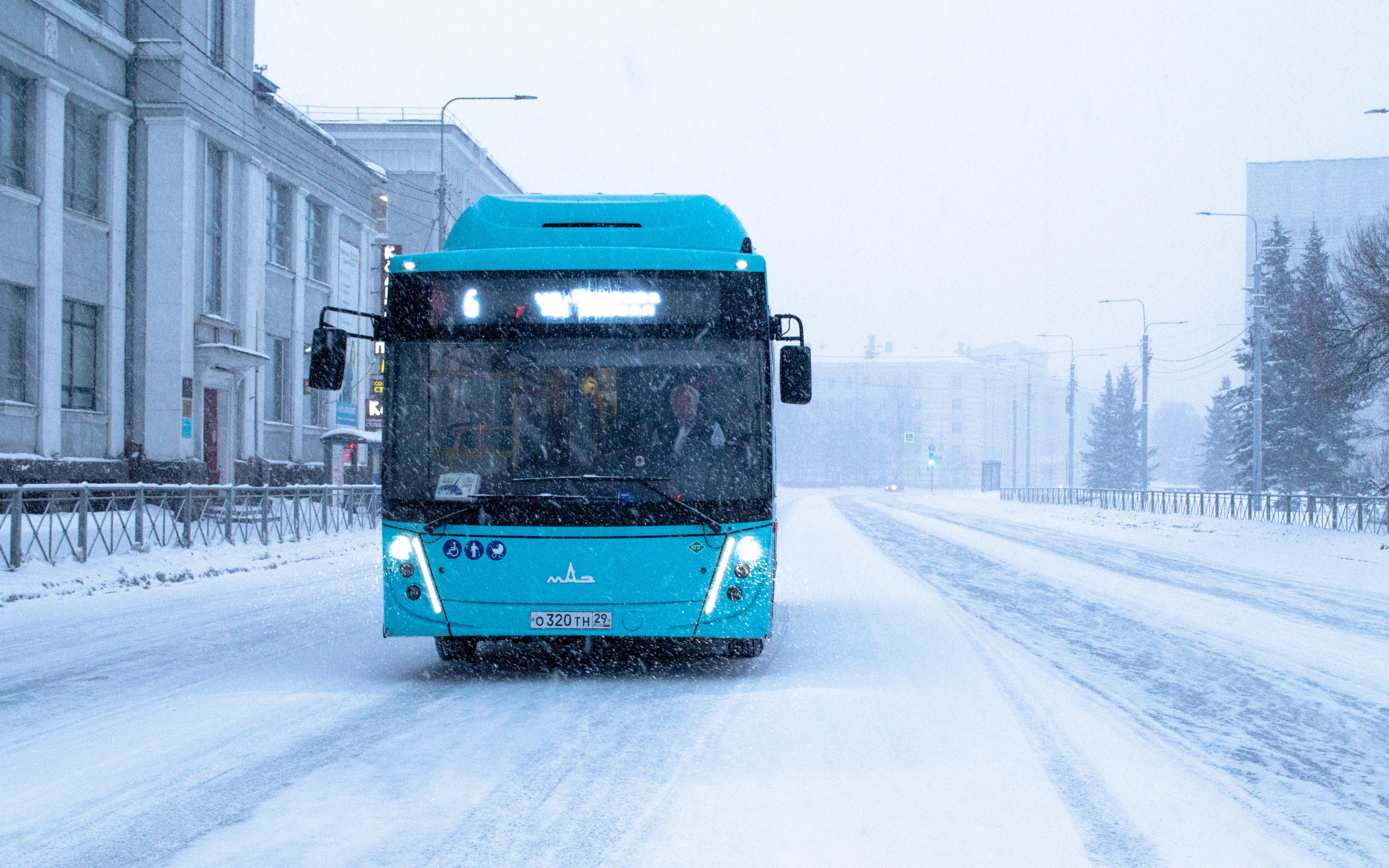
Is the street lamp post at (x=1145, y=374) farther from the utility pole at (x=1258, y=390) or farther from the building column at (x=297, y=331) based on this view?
the building column at (x=297, y=331)

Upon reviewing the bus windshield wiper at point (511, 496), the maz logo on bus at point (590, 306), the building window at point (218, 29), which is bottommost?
the bus windshield wiper at point (511, 496)

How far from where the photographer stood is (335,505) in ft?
90.1

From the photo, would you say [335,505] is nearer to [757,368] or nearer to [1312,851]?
[757,368]

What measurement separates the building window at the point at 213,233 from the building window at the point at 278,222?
9.95ft

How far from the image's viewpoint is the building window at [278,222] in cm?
3509

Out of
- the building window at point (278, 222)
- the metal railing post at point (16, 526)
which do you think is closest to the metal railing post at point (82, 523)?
the metal railing post at point (16, 526)

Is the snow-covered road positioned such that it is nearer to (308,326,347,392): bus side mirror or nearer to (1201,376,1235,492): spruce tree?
(308,326,347,392): bus side mirror

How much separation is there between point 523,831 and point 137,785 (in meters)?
1.82

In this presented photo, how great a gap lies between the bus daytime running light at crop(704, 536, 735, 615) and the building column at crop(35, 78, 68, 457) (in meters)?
20.3

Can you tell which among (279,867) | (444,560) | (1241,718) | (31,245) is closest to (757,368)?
(444,560)

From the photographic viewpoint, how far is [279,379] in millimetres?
36438

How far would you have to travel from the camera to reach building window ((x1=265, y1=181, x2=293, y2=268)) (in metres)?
35.1

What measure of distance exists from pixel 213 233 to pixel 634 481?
26.2 m

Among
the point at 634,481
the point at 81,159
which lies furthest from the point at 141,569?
the point at 81,159
